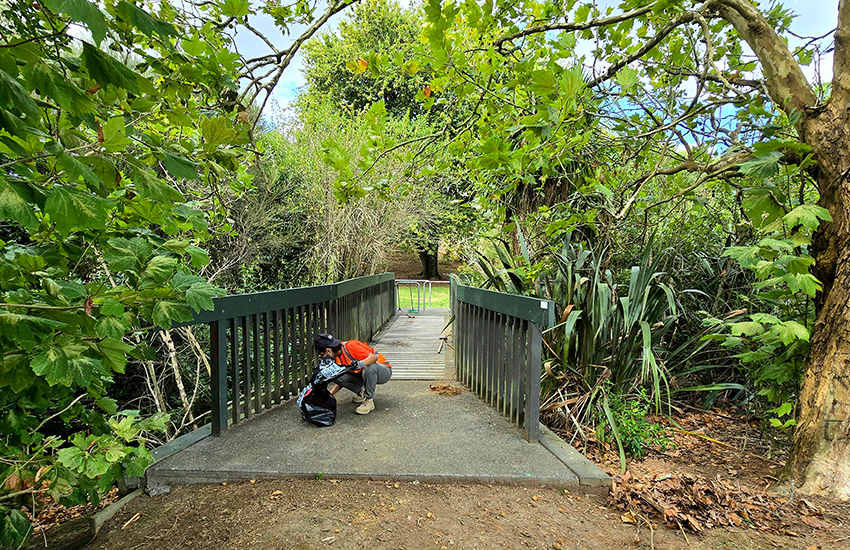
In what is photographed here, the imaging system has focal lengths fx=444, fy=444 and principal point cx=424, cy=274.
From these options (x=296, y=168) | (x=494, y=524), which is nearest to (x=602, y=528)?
(x=494, y=524)

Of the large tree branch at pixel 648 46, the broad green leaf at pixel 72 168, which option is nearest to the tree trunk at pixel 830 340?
the large tree branch at pixel 648 46

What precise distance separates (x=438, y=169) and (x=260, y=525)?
10.5 feet

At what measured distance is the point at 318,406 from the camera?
3676 millimetres

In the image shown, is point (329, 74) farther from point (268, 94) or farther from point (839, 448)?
point (839, 448)

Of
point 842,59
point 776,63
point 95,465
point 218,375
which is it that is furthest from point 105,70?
point 842,59

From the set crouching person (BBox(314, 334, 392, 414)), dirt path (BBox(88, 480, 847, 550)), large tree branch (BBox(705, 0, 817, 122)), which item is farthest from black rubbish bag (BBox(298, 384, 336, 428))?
large tree branch (BBox(705, 0, 817, 122))

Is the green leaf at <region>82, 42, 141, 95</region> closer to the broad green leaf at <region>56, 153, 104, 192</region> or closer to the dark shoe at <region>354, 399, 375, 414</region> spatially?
the broad green leaf at <region>56, 153, 104, 192</region>

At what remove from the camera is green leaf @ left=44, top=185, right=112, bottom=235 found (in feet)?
3.59

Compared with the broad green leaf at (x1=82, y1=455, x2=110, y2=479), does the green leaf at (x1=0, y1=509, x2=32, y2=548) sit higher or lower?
lower

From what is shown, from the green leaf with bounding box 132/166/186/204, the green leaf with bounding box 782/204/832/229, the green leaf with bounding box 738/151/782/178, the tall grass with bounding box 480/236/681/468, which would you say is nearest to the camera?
the green leaf with bounding box 132/166/186/204

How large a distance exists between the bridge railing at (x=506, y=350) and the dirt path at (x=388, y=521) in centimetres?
85

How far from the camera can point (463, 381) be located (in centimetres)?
509

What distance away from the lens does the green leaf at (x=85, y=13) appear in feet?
2.97

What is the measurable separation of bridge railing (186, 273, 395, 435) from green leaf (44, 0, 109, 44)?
176 cm
